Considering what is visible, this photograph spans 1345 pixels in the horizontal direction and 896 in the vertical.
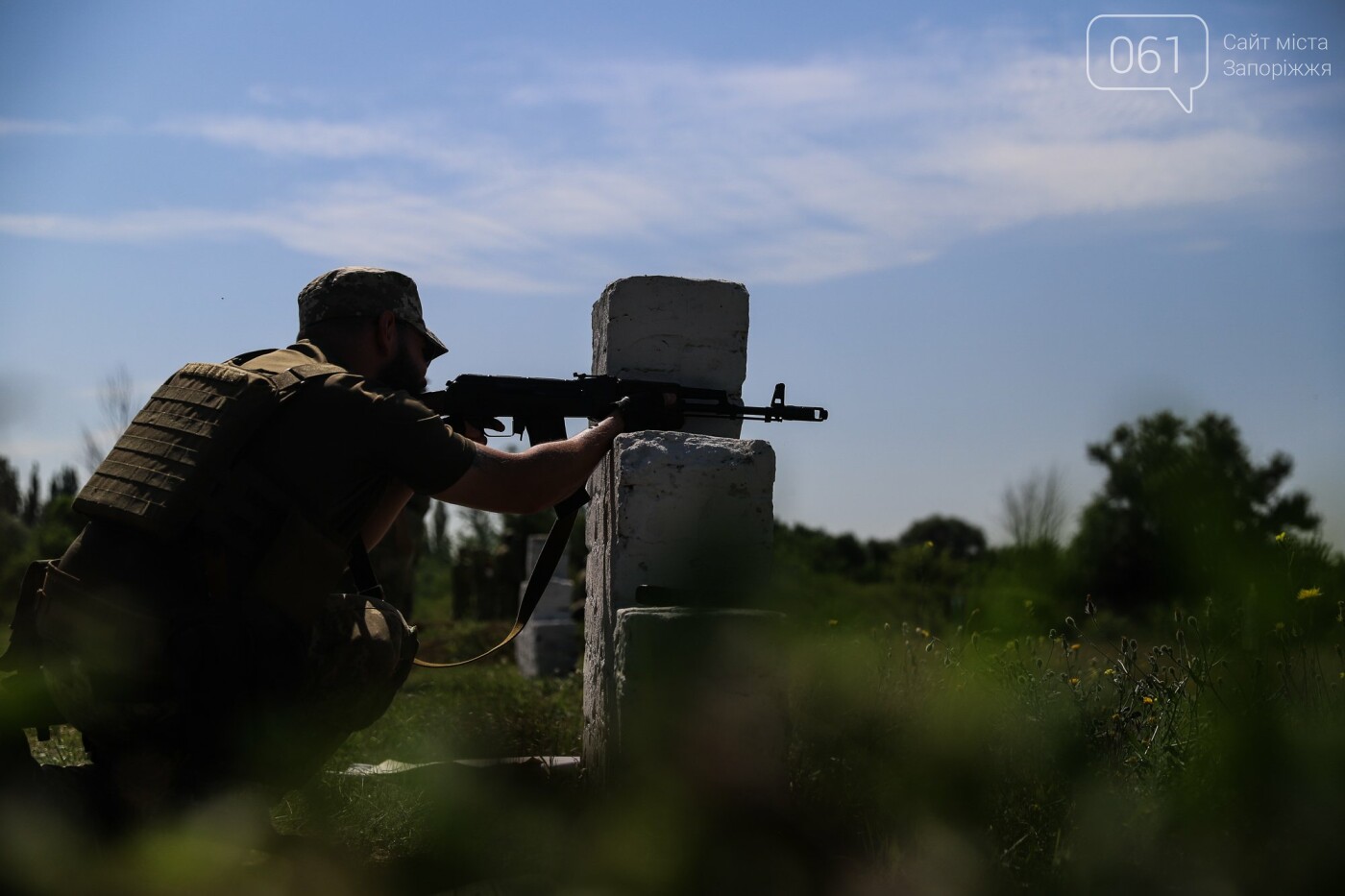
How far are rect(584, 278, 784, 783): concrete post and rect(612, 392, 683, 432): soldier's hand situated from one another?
0.47ft

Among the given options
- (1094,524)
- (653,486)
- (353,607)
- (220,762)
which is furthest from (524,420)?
(1094,524)

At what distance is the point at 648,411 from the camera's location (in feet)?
14.2

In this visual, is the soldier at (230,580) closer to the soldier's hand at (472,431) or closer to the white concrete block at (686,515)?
the white concrete block at (686,515)

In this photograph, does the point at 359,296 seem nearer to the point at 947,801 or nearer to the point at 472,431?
the point at 472,431

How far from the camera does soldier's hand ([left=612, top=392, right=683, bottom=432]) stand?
4270mm

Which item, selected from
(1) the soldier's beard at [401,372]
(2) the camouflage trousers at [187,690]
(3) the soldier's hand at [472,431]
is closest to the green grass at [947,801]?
(2) the camouflage trousers at [187,690]

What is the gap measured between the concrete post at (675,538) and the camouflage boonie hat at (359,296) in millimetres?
840

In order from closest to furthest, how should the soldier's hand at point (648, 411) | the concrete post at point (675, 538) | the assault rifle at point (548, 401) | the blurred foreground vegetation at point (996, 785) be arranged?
the blurred foreground vegetation at point (996, 785) → the concrete post at point (675, 538) → the soldier's hand at point (648, 411) → the assault rifle at point (548, 401)

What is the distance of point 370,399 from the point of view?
3.65 m

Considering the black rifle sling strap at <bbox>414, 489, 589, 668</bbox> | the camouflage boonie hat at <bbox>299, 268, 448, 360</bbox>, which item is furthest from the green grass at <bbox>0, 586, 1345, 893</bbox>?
the camouflage boonie hat at <bbox>299, 268, 448, 360</bbox>

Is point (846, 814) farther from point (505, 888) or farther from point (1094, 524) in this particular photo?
point (1094, 524)

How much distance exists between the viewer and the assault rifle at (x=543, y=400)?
4477 mm

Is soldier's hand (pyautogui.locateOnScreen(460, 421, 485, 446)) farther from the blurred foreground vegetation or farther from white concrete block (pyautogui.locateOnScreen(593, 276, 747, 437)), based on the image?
the blurred foreground vegetation

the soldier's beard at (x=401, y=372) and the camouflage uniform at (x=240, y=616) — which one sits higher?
the soldier's beard at (x=401, y=372)
